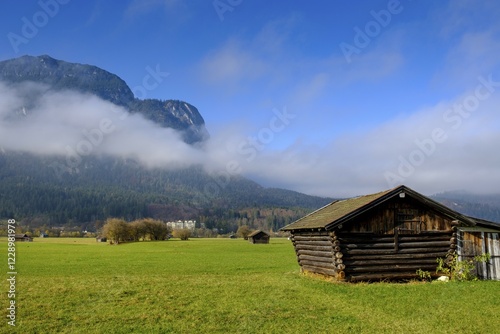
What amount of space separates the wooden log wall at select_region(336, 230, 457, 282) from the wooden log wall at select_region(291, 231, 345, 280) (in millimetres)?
386

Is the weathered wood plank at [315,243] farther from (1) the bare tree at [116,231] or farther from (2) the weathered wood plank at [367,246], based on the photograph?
(1) the bare tree at [116,231]

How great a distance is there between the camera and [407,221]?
25391 millimetres

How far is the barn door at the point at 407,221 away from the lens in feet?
82.8

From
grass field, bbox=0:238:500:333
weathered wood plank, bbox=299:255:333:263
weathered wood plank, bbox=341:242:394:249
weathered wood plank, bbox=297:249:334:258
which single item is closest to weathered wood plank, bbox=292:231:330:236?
weathered wood plank, bbox=297:249:334:258

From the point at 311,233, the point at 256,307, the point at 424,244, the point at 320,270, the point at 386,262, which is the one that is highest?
the point at 311,233

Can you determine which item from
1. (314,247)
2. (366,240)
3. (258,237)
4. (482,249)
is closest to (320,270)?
(314,247)

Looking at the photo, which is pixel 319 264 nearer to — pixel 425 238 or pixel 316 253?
pixel 316 253

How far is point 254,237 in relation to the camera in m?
123

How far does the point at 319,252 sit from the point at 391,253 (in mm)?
4571

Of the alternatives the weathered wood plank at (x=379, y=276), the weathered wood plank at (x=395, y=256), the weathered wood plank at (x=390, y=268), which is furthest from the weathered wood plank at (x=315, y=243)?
the weathered wood plank at (x=379, y=276)

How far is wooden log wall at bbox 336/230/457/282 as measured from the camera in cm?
2431

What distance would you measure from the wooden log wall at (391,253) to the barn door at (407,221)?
1.02ft

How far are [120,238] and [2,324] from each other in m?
114

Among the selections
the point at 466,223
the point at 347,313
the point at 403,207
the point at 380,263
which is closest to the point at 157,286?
the point at 347,313
